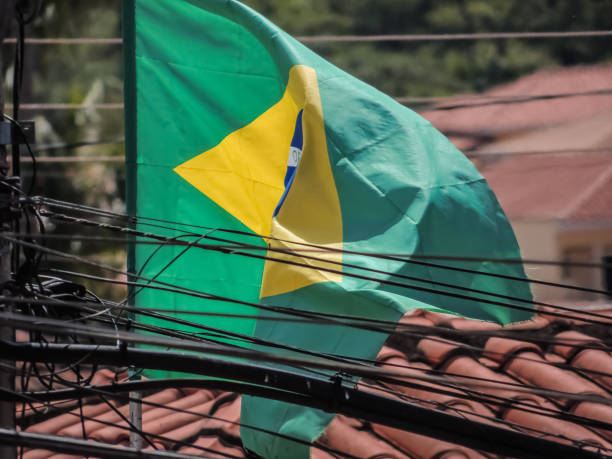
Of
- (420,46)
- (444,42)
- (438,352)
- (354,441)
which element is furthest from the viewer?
(420,46)

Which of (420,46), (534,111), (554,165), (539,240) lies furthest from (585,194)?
(420,46)

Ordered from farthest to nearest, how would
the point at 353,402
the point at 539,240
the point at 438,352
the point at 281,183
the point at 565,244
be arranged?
the point at 565,244
the point at 539,240
the point at 438,352
the point at 281,183
the point at 353,402

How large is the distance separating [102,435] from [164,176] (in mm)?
1489

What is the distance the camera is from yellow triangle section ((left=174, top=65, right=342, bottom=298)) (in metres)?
4.21

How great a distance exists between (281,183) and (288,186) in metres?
0.33

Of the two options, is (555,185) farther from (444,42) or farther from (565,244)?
(444,42)

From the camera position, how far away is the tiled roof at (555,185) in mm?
22609

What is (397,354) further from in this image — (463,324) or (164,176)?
(164,176)

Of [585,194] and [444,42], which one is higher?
[444,42]

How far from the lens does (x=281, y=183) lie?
4.88 m

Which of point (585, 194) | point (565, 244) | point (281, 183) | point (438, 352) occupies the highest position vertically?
point (281, 183)

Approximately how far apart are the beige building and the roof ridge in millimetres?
26

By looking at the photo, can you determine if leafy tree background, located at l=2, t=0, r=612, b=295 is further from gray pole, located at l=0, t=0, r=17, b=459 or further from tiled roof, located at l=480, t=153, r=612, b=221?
gray pole, located at l=0, t=0, r=17, b=459

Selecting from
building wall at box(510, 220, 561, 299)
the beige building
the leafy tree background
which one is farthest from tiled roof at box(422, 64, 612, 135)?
the leafy tree background
